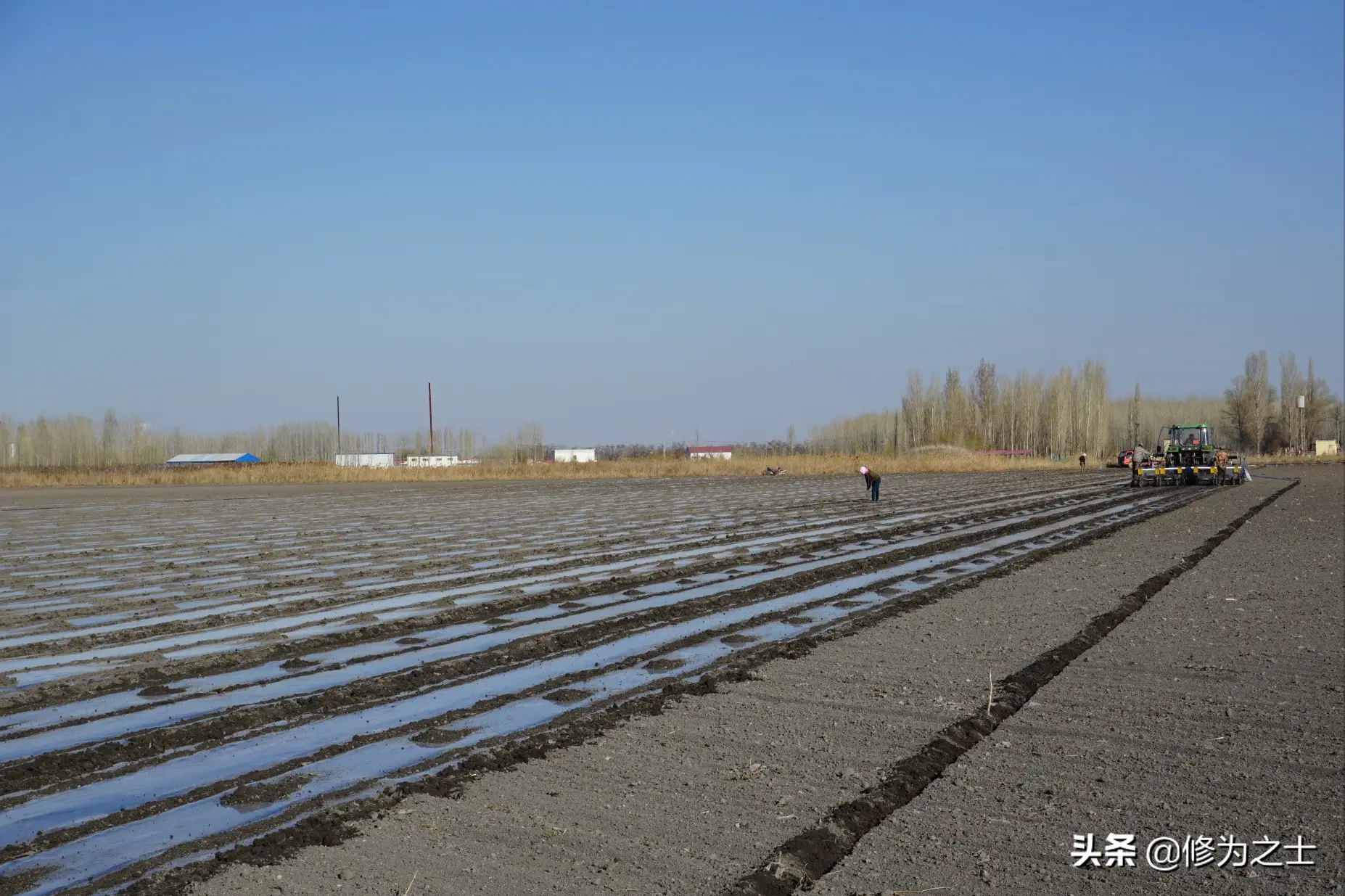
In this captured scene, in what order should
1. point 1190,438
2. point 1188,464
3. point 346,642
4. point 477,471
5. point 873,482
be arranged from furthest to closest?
point 477,471
point 1190,438
point 1188,464
point 873,482
point 346,642

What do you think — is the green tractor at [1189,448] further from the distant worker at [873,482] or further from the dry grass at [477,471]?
the dry grass at [477,471]

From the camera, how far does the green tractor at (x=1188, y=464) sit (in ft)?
124

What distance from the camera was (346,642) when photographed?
8961 mm

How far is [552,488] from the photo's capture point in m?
43.2

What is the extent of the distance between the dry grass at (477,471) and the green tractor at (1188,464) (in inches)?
914

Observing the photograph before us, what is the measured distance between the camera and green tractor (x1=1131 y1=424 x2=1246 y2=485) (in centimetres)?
3784

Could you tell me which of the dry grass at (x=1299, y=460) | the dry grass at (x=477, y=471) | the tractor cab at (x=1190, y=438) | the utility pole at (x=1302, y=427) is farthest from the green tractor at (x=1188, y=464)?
the utility pole at (x=1302, y=427)

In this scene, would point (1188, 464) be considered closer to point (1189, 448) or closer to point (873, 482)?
point (1189, 448)

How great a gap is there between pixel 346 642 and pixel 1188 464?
35097 mm

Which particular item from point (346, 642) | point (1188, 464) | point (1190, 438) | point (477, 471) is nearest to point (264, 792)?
point (346, 642)

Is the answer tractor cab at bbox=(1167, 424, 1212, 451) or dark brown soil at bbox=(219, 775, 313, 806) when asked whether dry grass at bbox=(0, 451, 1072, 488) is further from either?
dark brown soil at bbox=(219, 775, 313, 806)

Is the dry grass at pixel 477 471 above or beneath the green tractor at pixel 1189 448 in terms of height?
beneath

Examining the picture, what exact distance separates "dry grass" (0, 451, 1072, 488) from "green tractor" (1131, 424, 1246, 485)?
2323 cm

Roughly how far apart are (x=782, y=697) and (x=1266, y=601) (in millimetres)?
6322
